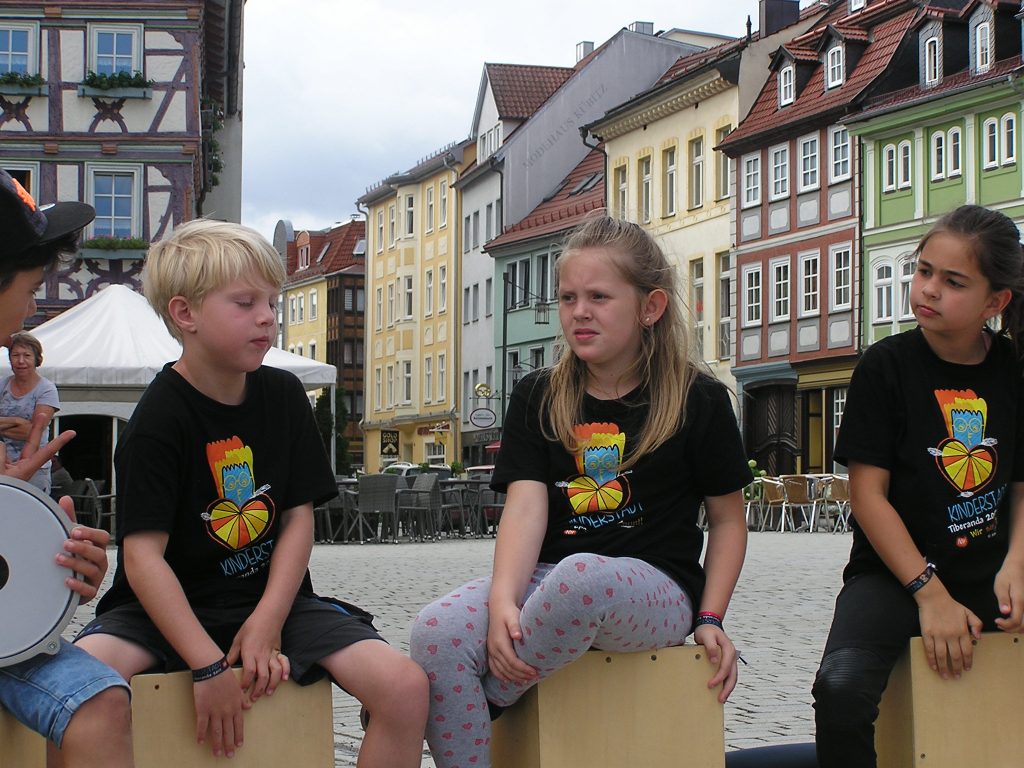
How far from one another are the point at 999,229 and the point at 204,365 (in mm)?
1908

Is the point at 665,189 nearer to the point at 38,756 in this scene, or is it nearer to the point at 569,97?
the point at 569,97

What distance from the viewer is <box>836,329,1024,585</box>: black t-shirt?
13.3 ft

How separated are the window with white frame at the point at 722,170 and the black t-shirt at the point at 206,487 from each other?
134ft

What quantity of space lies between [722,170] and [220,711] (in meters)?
41.8

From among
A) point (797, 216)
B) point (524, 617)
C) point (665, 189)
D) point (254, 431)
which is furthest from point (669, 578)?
point (665, 189)

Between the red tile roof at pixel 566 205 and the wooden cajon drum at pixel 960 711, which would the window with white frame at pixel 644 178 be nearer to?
the red tile roof at pixel 566 205

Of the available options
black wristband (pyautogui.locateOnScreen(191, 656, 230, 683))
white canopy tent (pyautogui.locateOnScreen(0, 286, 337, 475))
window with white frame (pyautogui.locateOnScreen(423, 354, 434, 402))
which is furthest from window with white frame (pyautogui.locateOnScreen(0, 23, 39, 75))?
window with white frame (pyautogui.locateOnScreen(423, 354, 434, 402))

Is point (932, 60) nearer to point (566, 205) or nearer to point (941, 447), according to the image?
point (566, 205)

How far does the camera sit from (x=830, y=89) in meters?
40.5

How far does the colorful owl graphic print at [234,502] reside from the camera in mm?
3756

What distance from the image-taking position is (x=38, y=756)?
11.2 ft

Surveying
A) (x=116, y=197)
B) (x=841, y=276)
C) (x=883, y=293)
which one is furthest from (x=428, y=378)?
(x=116, y=197)

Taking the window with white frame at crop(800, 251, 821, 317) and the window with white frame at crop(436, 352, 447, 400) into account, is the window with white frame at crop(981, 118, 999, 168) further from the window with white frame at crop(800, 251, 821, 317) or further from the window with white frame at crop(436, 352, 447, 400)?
the window with white frame at crop(436, 352, 447, 400)

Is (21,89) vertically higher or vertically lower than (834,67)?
lower
